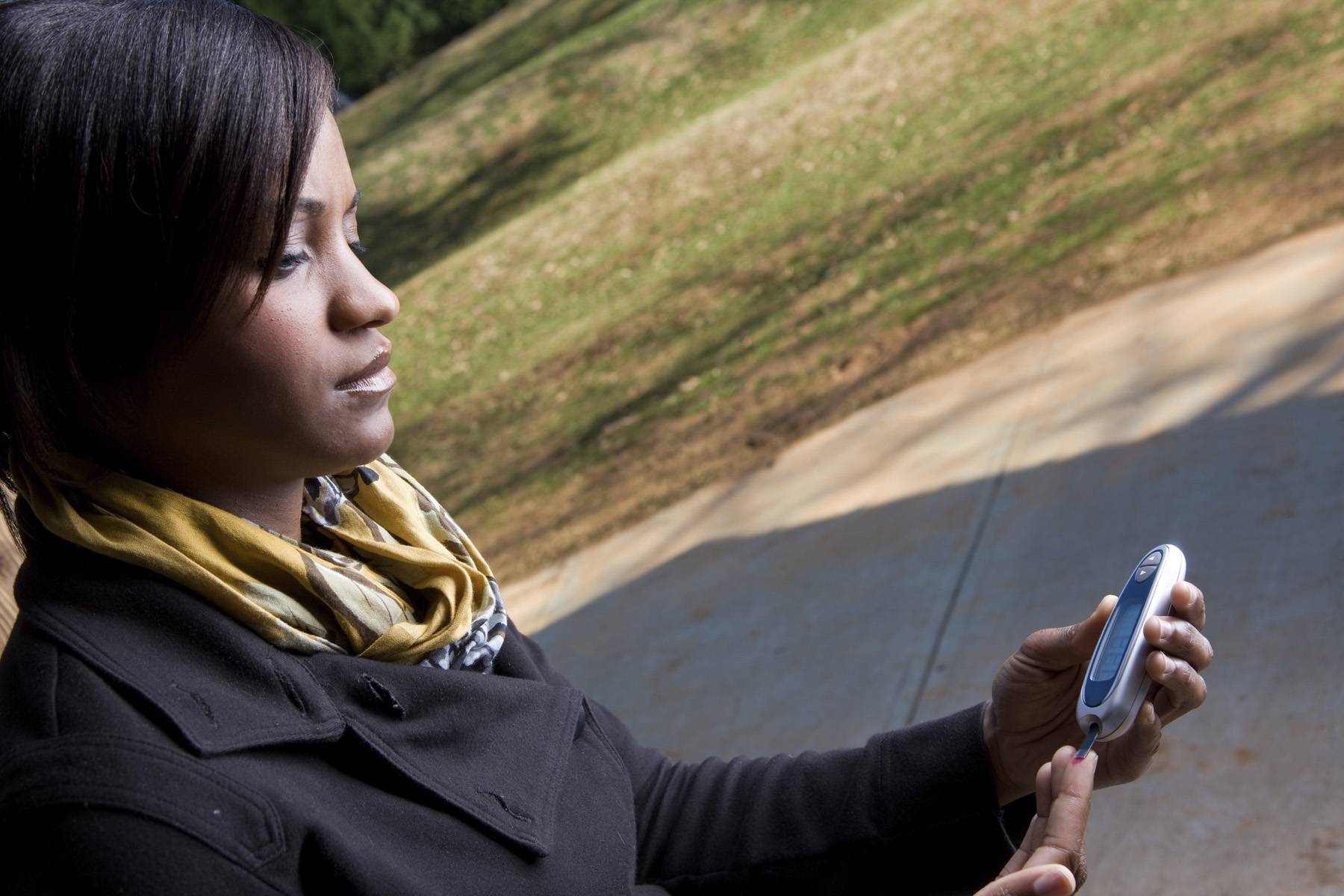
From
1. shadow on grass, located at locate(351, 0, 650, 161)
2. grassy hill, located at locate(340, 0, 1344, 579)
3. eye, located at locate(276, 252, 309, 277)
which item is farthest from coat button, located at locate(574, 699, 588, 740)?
shadow on grass, located at locate(351, 0, 650, 161)

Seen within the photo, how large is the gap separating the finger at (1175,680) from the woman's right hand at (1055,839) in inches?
6.3

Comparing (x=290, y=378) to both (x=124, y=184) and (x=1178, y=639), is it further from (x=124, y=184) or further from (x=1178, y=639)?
(x=1178, y=639)

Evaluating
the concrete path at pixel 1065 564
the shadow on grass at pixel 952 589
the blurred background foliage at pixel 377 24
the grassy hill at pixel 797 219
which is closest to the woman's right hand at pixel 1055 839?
the concrete path at pixel 1065 564

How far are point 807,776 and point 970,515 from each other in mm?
2450

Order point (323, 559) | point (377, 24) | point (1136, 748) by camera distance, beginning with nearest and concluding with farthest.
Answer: point (323, 559) < point (1136, 748) < point (377, 24)

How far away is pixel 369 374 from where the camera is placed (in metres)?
1.55

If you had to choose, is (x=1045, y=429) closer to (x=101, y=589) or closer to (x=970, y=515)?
(x=970, y=515)

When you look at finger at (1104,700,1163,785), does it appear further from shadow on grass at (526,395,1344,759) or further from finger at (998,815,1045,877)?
shadow on grass at (526,395,1344,759)

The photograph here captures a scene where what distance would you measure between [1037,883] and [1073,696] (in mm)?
449

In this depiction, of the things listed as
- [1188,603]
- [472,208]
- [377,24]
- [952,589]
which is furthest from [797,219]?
[377,24]

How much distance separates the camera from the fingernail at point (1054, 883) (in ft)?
4.66

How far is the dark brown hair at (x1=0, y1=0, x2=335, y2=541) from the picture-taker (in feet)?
4.46

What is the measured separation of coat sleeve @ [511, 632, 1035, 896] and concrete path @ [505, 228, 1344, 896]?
992 millimetres

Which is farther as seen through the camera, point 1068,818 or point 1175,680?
point 1175,680
